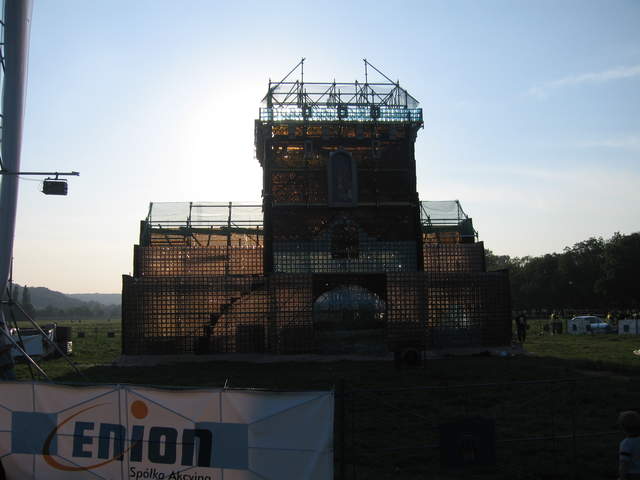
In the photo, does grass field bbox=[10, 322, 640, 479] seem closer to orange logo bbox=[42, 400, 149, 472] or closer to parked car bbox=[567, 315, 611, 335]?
orange logo bbox=[42, 400, 149, 472]

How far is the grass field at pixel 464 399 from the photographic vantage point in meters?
11.3

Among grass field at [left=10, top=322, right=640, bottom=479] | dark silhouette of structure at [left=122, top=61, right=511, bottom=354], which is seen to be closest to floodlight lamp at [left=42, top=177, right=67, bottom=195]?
grass field at [left=10, top=322, right=640, bottom=479]

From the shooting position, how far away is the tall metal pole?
17250 mm

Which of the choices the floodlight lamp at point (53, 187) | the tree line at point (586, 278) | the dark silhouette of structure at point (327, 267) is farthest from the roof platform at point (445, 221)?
the tree line at point (586, 278)

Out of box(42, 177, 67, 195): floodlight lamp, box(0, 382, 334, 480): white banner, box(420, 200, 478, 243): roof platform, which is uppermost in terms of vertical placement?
box(420, 200, 478, 243): roof platform

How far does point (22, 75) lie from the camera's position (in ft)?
57.3

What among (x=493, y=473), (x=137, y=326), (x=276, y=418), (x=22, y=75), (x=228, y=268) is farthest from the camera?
(x=228, y=268)

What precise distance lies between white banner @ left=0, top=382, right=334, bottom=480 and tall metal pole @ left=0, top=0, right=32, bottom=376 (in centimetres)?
828

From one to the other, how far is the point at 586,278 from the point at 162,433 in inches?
3936

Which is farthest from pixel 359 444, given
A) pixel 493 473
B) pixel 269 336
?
pixel 269 336

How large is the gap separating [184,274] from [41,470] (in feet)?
90.4

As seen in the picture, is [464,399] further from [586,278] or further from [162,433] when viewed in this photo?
[586,278]

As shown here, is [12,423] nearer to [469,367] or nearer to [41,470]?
[41,470]

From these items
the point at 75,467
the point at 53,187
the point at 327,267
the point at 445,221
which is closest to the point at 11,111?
the point at 53,187
